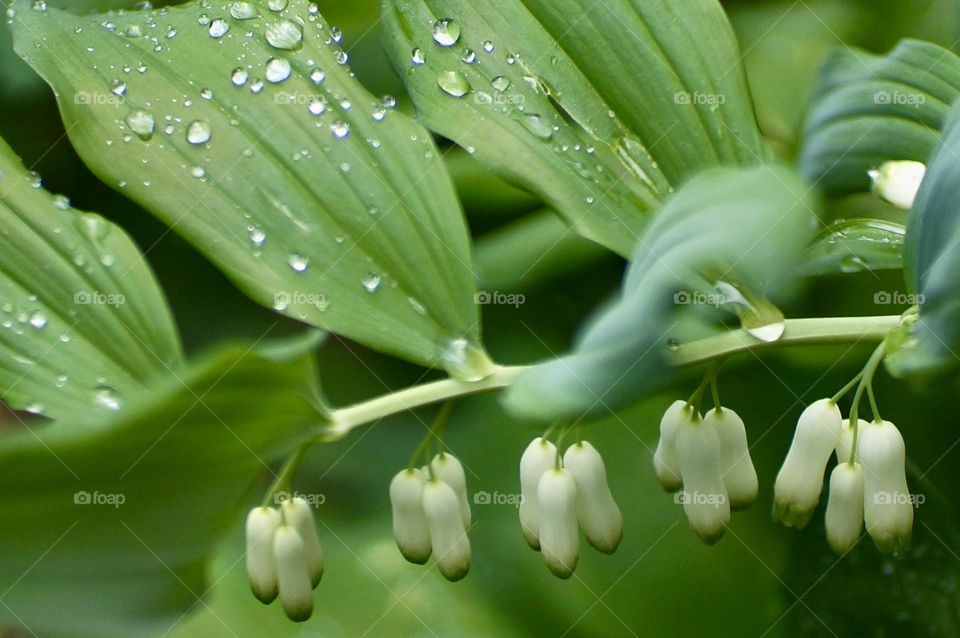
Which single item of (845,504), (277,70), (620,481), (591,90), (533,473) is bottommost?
(620,481)

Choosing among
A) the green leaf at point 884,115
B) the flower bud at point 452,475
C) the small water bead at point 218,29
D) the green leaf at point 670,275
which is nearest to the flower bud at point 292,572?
the flower bud at point 452,475

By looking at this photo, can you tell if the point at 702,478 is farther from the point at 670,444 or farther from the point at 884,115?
the point at 884,115

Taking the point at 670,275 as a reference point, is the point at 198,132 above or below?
above

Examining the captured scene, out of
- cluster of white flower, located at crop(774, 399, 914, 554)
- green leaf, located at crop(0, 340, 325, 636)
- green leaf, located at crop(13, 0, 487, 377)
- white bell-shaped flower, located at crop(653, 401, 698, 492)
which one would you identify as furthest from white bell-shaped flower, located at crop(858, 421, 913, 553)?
green leaf, located at crop(0, 340, 325, 636)

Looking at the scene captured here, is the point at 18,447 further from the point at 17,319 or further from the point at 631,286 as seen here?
the point at 631,286

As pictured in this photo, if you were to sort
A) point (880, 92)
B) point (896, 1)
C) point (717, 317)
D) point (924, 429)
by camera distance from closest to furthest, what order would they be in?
point (717, 317) → point (880, 92) → point (924, 429) → point (896, 1)

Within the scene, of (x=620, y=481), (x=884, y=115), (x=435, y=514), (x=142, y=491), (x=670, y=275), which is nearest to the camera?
(x=670, y=275)

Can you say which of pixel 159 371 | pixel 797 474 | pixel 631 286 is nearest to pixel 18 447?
pixel 159 371

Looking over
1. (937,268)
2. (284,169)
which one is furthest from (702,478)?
(284,169)

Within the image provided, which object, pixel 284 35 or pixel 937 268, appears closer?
pixel 937 268
